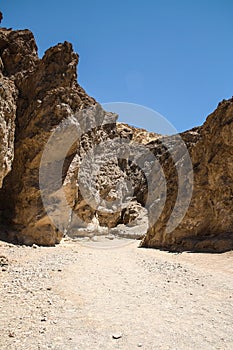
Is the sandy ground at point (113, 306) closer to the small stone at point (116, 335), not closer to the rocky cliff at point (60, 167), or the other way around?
the small stone at point (116, 335)

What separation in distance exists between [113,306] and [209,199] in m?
8.34

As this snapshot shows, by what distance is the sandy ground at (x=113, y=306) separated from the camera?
10.9 feet

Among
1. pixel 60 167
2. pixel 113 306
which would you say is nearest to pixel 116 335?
pixel 113 306

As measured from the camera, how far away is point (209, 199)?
38.2 feet

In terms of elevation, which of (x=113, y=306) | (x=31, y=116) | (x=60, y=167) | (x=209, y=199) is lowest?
(x=113, y=306)

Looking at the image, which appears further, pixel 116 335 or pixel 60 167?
pixel 60 167

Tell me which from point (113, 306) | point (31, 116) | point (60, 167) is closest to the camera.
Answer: point (113, 306)

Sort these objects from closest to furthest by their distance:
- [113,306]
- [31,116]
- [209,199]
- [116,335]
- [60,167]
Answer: [116,335] → [113,306] → [209,199] → [31,116] → [60,167]

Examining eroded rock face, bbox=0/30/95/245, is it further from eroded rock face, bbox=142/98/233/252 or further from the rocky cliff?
eroded rock face, bbox=142/98/233/252

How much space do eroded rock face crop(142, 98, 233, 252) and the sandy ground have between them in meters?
3.05

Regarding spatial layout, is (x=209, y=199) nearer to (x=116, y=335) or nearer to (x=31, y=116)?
(x=31, y=116)

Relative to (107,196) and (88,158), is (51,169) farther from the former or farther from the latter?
(107,196)

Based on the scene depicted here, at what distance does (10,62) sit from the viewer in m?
13.0

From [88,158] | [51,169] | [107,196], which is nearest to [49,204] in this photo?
[51,169]
